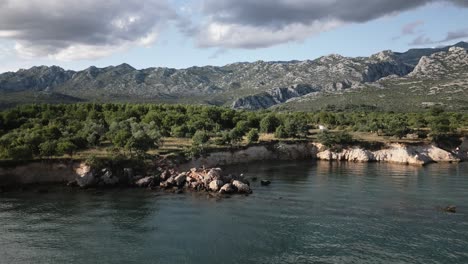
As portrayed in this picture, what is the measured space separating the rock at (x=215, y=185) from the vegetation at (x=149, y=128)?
78.9 feet

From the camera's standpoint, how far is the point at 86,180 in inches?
3275

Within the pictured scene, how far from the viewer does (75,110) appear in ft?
509

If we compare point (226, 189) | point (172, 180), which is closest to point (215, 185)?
point (226, 189)

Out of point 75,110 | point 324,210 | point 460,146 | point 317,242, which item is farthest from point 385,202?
point 75,110

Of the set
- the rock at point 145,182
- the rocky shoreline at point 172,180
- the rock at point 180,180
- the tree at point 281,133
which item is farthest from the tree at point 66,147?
the tree at point 281,133

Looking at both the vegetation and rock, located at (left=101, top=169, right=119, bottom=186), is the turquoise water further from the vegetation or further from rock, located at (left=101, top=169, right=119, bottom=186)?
the vegetation

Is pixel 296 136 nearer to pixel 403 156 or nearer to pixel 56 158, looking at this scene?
pixel 403 156

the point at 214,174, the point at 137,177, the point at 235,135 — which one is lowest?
the point at 137,177

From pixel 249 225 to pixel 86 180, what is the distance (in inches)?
1635

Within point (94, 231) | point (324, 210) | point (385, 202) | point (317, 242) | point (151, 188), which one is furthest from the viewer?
point (151, 188)

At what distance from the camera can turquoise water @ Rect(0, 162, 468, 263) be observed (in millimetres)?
45938

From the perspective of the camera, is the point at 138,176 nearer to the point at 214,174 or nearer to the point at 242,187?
the point at 214,174

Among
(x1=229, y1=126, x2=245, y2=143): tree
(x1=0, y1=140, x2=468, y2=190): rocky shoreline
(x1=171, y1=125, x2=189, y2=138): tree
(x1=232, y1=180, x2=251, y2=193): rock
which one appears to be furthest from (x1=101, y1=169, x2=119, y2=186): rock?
(x1=171, y1=125, x2=189, y2=138): tree

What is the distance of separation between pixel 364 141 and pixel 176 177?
225 feet
